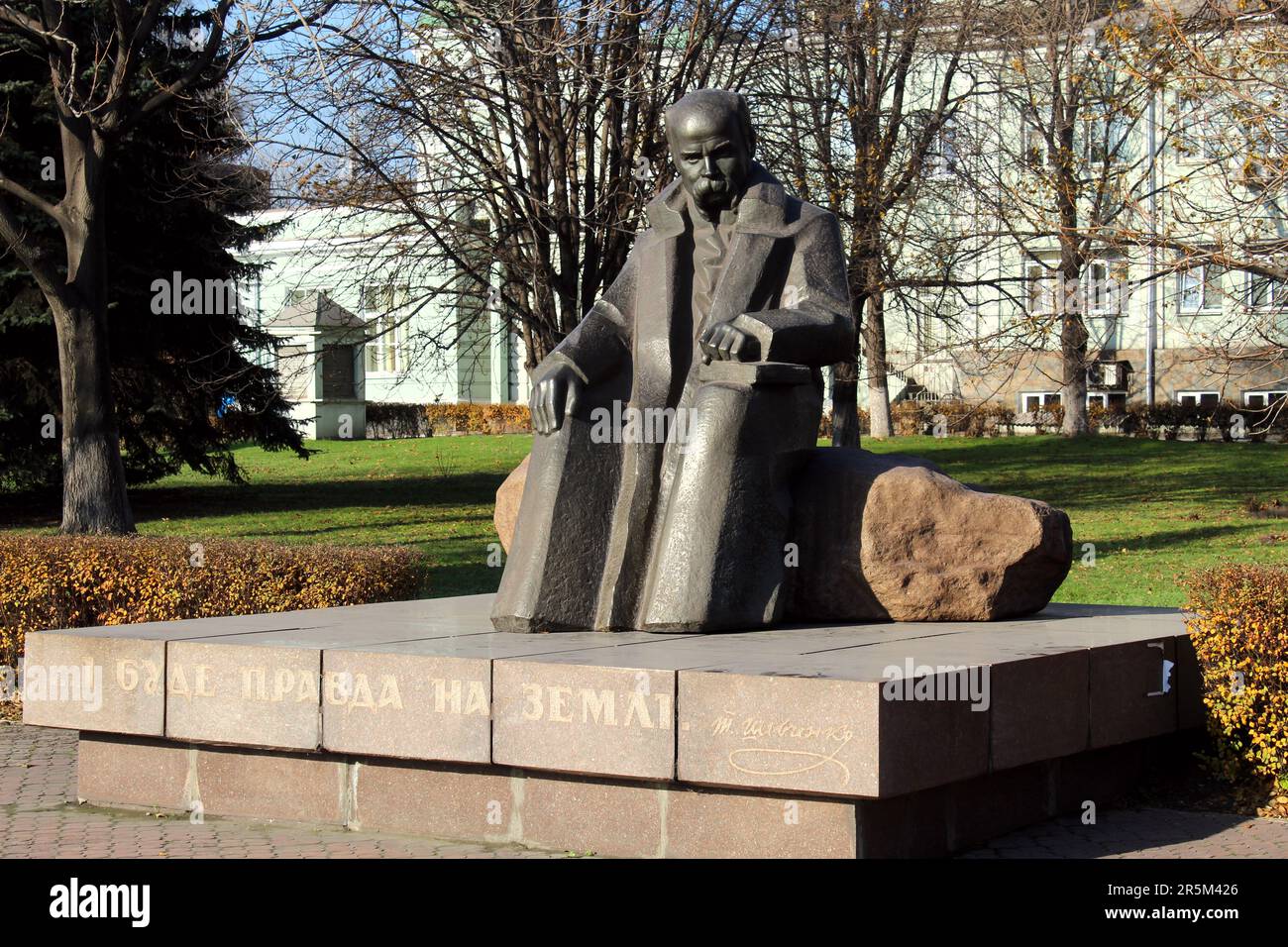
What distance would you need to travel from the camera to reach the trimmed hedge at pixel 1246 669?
6840mm

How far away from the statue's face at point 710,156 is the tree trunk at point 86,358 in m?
10.1

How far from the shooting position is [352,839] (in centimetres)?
632

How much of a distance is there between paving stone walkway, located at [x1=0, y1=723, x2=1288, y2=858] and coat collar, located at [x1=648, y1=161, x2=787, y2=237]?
3.07 meters

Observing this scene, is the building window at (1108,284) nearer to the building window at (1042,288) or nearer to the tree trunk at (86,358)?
the building window at (1042,288)

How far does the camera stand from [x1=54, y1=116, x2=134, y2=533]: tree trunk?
1588cm

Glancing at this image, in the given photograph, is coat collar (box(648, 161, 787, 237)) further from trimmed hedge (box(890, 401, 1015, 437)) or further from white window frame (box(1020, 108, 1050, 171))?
trimmed hedge (box(890, 401, 1015, 437))

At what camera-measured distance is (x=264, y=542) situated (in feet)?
34.4

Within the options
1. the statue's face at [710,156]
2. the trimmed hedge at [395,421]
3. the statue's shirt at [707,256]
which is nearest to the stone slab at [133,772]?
the statue's shirt at [707,256]

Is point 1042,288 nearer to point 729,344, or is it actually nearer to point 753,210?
point 753,210

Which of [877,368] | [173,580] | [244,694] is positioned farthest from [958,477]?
[244,694]

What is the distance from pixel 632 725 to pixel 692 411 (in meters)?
1.89

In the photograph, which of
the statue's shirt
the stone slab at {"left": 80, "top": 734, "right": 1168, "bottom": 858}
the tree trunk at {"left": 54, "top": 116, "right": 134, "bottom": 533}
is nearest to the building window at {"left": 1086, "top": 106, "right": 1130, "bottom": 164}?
the tree trunk at {"left": 54, "top": 116, "right": 134, "bottom": 533}

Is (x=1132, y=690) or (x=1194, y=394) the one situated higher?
(x=1194, y=394)

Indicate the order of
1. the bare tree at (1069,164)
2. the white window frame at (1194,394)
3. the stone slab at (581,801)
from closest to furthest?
the stone slab at (581,801), the bare tree at (1069,164), the white window frame at (1194,394)
